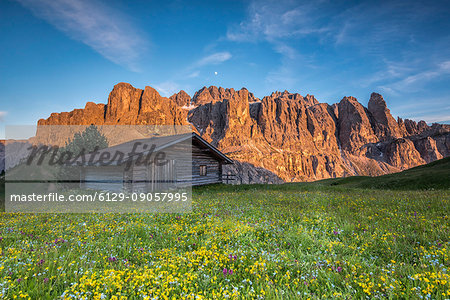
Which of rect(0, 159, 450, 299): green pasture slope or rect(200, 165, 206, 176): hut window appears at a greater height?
rect(200, 165, 206, 176): hut window

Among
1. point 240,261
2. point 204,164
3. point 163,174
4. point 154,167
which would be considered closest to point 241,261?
point 240,261

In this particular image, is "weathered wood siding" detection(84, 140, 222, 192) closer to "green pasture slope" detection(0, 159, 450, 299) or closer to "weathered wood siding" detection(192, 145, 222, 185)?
"weathered wood siding" detection(192, 145, 222, 185)

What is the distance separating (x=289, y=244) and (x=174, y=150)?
65.6 ft

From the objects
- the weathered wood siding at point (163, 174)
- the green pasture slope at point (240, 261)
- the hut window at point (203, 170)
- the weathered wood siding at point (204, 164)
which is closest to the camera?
the green pasture slope at point (240, 261)

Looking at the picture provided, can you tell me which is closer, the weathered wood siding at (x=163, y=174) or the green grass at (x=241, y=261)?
the green grass at (x=241, y=261)

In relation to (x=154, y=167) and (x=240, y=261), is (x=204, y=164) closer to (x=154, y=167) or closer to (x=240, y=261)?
(x=154, y=167)

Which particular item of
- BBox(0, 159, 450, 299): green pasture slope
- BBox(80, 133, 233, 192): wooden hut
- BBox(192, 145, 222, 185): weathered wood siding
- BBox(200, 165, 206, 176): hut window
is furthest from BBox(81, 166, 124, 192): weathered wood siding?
BBox(0, 159, 450, 299): green pasture slope

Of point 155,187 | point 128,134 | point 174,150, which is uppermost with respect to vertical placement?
point 128,134

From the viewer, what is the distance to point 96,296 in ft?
9.90

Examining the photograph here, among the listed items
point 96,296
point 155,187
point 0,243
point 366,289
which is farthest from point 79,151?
point 366,289

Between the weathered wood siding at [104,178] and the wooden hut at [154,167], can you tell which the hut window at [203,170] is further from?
the weathered wood siding at [104,178]

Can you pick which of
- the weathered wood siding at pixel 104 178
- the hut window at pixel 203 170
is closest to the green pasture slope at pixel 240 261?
the weathered wood siding at pixel 104 178

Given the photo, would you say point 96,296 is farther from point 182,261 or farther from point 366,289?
point 366,289

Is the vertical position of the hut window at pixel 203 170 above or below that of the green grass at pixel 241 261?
above
